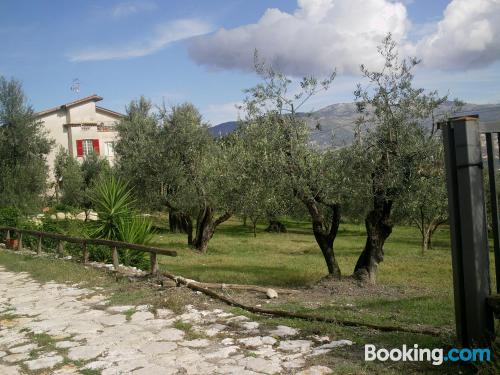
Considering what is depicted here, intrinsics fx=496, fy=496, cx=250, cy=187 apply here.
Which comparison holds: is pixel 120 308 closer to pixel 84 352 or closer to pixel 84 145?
pixel 84 352

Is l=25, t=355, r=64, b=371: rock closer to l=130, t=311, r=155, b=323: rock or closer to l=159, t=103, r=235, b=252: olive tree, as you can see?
l=130, t=311, r=155, b=323: rock

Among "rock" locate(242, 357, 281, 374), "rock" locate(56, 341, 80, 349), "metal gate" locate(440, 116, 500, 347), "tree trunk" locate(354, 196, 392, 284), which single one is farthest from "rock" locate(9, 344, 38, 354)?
"tree trunk" locate(354, 196, 392, 284)

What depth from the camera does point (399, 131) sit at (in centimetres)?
971

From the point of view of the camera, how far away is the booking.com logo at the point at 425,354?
12.9ft

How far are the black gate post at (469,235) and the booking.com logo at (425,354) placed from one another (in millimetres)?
83

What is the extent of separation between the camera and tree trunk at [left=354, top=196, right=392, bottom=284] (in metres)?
10.8

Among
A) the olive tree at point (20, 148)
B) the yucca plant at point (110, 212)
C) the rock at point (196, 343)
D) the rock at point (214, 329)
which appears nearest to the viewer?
the rock at point (196, 343)

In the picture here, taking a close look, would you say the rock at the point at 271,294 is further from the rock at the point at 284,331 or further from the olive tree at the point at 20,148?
the olive tree at the point at 20,148

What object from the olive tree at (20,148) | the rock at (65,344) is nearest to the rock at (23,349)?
the rock at (65,344)

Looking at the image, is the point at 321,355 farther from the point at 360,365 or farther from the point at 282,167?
the point at 282,167

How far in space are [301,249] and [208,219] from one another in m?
5.55

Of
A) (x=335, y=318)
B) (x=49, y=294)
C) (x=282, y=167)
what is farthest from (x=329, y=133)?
(x=49, y=294)

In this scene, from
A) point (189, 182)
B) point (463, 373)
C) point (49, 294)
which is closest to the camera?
point (463, 373)

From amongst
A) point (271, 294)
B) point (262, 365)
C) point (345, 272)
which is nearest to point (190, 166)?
point (345, 272)
